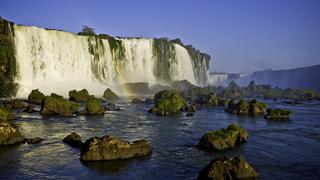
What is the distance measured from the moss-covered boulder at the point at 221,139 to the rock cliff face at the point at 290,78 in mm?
106176

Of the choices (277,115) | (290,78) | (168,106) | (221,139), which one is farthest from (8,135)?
(290,78)


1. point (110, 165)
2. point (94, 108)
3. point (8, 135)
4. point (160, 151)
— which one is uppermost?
point (94, 108)

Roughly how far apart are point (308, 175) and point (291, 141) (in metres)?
9.32

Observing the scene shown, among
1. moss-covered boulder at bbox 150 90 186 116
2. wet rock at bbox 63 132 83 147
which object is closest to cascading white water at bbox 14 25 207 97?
moss-covered boulder at bbox 150 90 186 116

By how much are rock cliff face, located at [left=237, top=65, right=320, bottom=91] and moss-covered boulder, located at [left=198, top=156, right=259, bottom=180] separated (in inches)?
4509

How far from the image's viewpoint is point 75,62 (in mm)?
70750

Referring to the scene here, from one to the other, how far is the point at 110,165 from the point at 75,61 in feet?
175

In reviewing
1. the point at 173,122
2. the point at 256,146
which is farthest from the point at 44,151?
the point at 173,122

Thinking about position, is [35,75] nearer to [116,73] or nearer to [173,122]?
[116,73]

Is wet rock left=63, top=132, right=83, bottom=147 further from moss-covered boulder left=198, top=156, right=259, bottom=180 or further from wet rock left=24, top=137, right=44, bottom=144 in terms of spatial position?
moss-covered boulder left=198, top=156, right=259, bottom=180

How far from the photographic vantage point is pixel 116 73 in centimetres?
8244

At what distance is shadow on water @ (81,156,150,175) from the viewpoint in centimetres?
1891

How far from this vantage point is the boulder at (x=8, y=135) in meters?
24.4

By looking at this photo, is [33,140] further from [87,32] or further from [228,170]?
[87,32]
